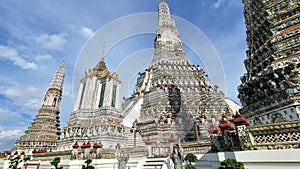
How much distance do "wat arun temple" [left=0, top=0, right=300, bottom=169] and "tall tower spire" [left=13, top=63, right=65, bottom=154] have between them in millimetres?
135

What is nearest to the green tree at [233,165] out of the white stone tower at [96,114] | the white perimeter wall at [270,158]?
the white perimeter wall at [270,158]

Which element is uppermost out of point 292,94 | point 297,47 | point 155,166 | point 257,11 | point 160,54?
point 160,54

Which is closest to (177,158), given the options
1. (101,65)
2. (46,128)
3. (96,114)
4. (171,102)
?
(96,114)

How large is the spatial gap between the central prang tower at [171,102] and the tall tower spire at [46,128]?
1208 centimetres

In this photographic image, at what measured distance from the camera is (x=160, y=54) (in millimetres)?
37781

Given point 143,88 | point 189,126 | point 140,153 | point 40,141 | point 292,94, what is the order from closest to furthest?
point 292,94 → point 140,153 → point 189,126 → point 40,141 → point 143,88

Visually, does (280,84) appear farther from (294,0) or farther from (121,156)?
(121,156)

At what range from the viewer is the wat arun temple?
709 centimetres

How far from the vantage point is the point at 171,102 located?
998 inches

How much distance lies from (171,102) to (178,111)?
1.69 meters

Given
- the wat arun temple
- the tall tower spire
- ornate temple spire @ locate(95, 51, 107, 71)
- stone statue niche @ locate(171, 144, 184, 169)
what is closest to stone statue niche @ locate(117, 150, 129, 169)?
the wat arun temple

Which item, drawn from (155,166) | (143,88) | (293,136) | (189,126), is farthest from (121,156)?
(143,88)

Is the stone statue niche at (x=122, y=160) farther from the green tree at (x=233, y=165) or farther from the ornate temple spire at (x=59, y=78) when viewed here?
the ornate temple spire at (x=59, y=78)

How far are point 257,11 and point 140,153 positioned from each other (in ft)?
43.5
